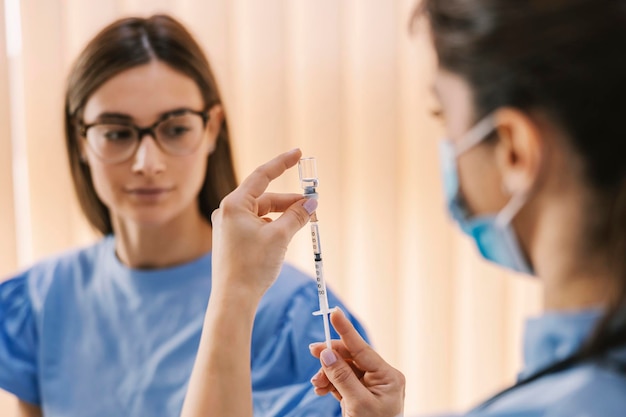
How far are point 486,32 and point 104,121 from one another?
0.86m

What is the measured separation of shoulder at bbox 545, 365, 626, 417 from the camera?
57 cm

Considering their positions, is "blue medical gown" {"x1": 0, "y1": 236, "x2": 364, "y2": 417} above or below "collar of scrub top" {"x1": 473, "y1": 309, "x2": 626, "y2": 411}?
below

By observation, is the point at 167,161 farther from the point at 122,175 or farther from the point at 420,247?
the point at 420,247

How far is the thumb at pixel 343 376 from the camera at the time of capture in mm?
933

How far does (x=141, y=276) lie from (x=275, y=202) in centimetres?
49

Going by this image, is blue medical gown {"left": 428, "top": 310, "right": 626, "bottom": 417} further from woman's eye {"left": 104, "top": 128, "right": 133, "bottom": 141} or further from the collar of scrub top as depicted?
woman's eye {"left": 104, "top": 128, "right": 133, "bottom": 141}

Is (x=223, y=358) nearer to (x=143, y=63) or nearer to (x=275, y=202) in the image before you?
(x=275, y=202)

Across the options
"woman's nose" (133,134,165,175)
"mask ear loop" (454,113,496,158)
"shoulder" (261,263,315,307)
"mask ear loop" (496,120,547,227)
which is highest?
"mask ear loop" (454,113,496,158)

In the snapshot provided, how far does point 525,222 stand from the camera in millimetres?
667

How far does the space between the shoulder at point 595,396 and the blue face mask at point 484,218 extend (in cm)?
14

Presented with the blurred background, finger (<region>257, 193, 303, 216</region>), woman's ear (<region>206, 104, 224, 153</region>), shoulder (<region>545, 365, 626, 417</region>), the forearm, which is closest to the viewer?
shoulder (<region>545, 365, 626, 417</region>)

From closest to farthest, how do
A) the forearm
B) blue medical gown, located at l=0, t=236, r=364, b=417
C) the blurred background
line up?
the forearm, blue medical gown, located at l=0, t=236, r=364, b=417, the blurred background

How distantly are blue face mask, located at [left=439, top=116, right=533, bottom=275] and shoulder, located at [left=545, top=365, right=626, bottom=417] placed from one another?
0.14 metres

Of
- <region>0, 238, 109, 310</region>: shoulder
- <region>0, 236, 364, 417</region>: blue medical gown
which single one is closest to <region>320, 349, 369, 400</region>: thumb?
<region>0, 236, 364, 417</region>: blue medical gown
